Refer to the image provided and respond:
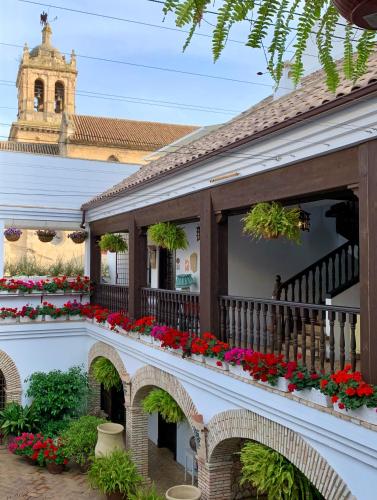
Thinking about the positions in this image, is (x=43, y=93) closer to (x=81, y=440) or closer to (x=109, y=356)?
(x=109, y=356)

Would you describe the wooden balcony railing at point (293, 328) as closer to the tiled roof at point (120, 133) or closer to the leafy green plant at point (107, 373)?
the leafy green plant at point (107, 373)

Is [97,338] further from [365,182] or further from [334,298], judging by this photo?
[365,182]

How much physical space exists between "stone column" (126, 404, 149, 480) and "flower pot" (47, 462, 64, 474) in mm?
1776

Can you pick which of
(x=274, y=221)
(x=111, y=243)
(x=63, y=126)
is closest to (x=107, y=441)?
(x=111, y=243)

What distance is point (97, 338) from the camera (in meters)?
13.0

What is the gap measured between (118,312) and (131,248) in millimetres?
1615

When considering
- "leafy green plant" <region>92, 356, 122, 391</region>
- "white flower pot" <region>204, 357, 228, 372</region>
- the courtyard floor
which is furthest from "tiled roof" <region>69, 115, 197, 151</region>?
"white flower pot" <region>204, 357, 228, 372</region>

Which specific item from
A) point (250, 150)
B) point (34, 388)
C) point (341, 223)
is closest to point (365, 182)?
point (250, 150)

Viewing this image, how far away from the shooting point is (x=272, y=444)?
6348 mm

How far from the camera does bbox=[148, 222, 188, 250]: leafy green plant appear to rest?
9.62 m

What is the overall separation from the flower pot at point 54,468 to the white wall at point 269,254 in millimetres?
5384

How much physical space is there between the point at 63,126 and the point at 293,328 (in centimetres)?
3303

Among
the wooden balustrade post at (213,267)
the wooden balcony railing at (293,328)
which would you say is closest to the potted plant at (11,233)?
the wooden balustrade post at (213,267)

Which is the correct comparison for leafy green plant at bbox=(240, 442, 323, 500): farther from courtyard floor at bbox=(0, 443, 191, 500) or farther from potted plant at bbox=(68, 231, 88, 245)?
potted plant at bbox=(68, 231, 88, 245)
